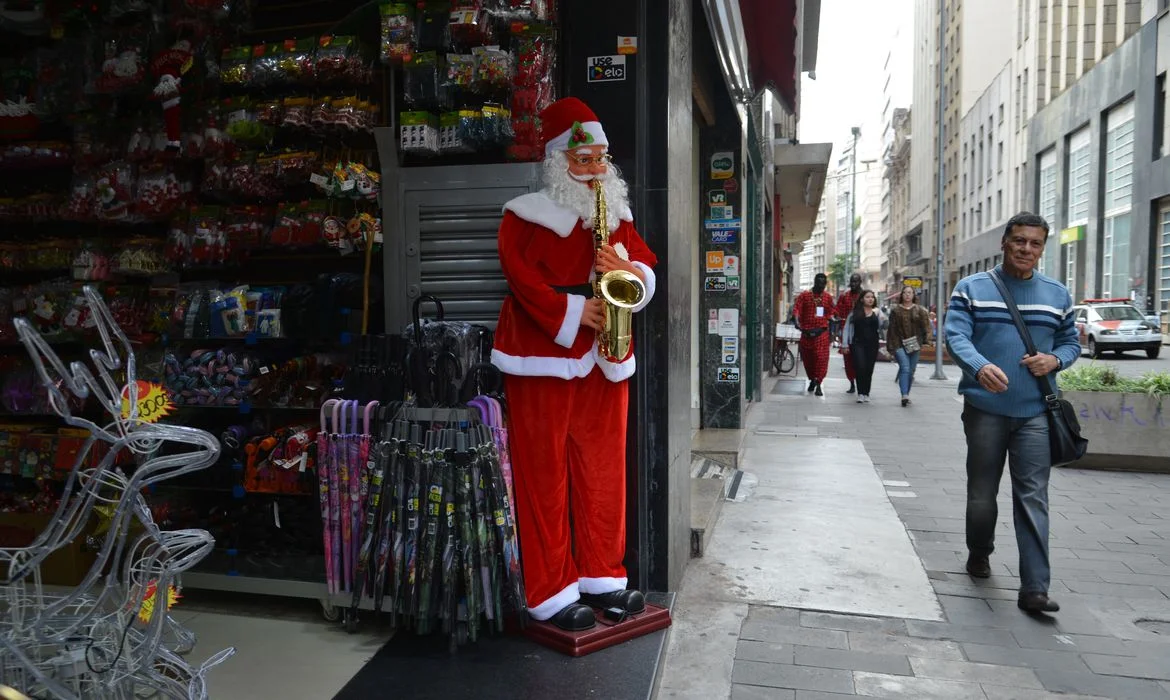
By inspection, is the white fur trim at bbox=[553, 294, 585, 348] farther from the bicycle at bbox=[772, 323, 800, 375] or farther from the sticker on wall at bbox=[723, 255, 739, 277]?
the bicycle at bbox=[772, 323, 800, 375]

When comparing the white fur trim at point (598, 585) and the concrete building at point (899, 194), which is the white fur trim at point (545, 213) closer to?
the white fur trim at point (598, 585)

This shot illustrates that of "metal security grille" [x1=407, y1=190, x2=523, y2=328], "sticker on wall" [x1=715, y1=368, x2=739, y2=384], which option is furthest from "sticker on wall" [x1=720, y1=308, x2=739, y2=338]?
"metal security grille" [x1=407, y1=190, x2=523, y2=328]

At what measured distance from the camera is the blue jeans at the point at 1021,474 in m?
3.98

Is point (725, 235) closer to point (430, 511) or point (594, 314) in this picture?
point (594, 314)

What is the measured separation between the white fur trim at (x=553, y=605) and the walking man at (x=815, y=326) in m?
10.2

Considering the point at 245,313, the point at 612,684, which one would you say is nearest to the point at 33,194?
the point at 245,313

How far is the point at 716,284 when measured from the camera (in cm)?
870

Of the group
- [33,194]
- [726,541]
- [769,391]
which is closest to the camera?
[33,194]

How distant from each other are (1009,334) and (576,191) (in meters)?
2.38

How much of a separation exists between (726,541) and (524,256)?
2.63m

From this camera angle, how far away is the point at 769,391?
14734 mm

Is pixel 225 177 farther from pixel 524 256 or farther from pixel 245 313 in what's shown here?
pixel 524 256

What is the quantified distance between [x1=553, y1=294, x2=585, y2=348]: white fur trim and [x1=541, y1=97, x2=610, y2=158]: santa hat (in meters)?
0.67

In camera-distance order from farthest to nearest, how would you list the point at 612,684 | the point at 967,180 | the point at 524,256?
the point at 967,180
the point at 524,256
the point at 612,684
